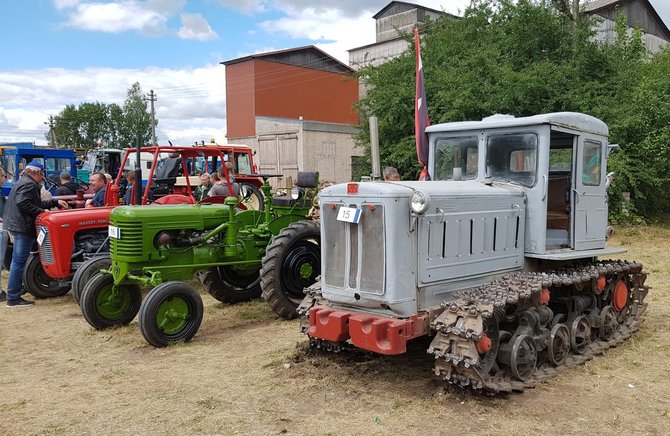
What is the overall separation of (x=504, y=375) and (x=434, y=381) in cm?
57

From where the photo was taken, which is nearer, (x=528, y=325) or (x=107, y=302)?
(x=528, y=325)

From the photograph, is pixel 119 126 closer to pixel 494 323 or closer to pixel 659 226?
pixel 659 226

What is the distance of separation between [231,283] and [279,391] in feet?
11.8

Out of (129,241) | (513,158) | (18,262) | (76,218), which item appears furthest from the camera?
(18,262)

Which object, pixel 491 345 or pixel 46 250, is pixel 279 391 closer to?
pixel 491 345

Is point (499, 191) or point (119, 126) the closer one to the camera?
point (499, 191)

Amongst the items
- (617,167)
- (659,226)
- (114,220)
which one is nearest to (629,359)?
(114,220)

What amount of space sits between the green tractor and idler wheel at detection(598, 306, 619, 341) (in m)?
3.21

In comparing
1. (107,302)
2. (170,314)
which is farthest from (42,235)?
(170,314)

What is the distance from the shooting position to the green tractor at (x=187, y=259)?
650 cm

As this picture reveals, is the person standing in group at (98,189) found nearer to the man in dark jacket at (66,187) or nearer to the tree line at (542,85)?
the man in dark jacket at (66,187)

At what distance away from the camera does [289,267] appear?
730 centimetres

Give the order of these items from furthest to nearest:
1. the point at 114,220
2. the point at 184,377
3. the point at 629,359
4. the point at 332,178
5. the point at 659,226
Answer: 1. the point at 332,178
2. the point at 659,226
3. the point at 114,220
4. the point at 629,359
5. the point at 184,377

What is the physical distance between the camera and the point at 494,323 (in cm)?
484
